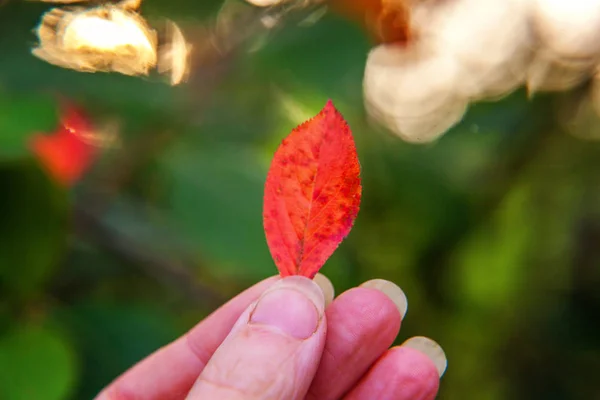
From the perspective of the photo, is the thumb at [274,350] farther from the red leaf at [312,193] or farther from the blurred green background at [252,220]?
the blurred green background at [252,220]

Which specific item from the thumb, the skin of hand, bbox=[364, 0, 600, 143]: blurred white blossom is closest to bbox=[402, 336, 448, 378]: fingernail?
the skin of hand

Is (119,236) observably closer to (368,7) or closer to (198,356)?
(198,356)

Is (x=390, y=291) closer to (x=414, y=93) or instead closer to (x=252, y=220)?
(x=252, y=220)

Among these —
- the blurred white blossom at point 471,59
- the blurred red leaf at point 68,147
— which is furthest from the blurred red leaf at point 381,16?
the blurred red leaf at point 68,147

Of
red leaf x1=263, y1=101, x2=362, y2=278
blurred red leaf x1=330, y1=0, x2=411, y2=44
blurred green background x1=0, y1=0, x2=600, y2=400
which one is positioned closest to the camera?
red leaf x1=263, y1=101, x2=362, y2=278

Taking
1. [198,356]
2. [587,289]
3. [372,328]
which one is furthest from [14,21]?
[587,289]

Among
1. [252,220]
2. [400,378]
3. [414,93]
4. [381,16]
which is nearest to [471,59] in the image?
[414,93]

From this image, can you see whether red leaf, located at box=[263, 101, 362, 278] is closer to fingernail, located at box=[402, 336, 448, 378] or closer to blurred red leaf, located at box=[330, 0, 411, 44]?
fingernail, located at box=[402, 336, 448, 378]
